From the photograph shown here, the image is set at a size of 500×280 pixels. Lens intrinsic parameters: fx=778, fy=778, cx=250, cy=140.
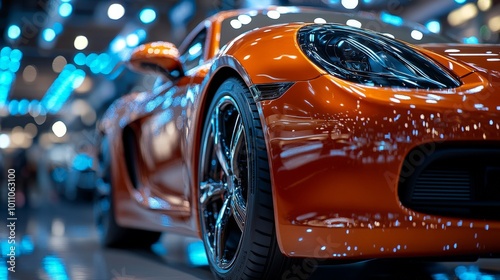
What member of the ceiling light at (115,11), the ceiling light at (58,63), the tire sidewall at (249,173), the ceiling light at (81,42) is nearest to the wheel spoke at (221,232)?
the tire sidewall at (249,173)

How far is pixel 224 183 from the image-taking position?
318 cm

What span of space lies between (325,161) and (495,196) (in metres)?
0.61

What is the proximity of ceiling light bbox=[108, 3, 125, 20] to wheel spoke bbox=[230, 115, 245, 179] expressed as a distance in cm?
1194

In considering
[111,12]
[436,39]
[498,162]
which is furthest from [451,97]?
[111,12]

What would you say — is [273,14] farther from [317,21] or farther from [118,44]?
[118,44]

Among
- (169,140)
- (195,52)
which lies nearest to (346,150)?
(169,140)

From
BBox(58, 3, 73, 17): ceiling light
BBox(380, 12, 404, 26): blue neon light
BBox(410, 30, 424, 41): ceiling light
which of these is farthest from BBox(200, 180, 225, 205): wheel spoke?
BBox(58, 3, 73, 17): ceiling light

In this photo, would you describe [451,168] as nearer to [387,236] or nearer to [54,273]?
[387,236]

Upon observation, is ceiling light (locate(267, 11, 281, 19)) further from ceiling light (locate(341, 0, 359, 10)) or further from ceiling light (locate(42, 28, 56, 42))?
ceiling light (locate(42, 28, 56, 42))

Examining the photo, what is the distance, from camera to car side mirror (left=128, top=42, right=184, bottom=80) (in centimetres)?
397

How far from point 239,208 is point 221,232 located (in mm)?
230

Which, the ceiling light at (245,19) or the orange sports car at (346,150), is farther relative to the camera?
the ceiling light at (245,19)

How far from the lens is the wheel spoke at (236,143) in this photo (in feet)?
9.72

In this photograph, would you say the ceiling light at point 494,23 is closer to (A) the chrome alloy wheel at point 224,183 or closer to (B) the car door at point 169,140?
Result: (B) the car door at point 169,140
